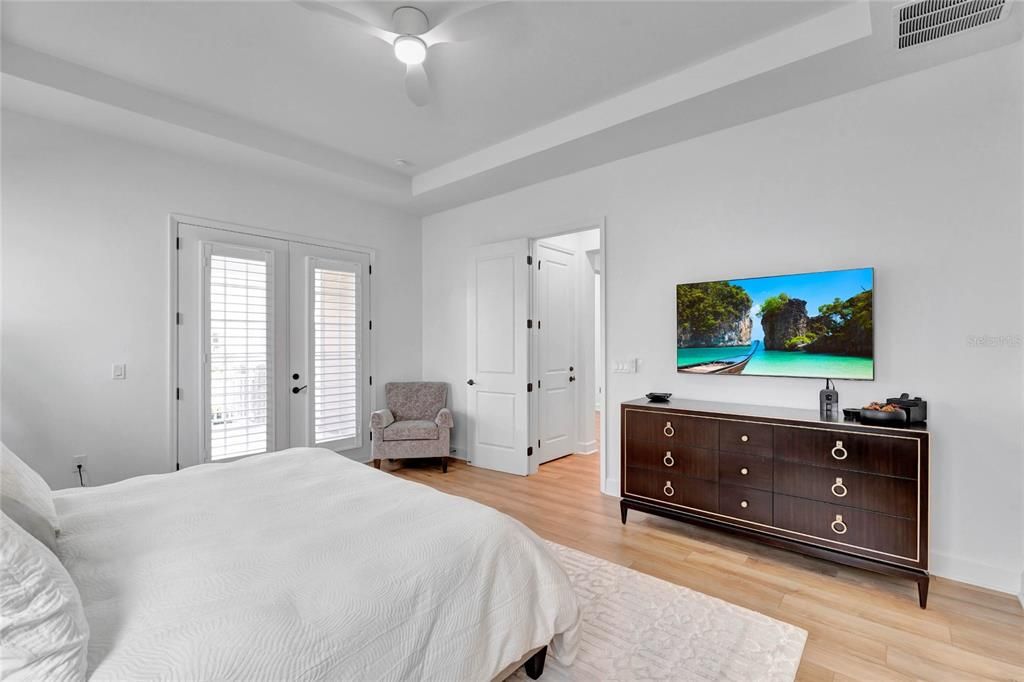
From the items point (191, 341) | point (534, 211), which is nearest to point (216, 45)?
point (191, 341)

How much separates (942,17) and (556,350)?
3724 millimetres

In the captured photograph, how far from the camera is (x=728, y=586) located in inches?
99.0

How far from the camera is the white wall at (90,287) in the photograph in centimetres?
309

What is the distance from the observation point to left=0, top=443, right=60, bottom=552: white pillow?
52.9 inches

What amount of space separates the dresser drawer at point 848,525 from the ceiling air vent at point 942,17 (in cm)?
252

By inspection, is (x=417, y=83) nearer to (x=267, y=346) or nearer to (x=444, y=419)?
(x=267, y=346)

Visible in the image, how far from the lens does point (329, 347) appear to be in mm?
4766

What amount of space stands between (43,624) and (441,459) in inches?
163

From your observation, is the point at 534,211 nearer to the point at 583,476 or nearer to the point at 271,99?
the point at 271,99

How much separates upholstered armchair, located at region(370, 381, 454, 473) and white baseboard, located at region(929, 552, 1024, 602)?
152 inches

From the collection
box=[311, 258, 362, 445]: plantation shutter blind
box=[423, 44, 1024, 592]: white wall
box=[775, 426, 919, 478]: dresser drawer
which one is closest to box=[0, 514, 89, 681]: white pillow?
box=[775, 426, 919, 478]: dresser drawer

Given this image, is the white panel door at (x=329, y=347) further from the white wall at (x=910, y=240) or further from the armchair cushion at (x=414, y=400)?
the white wall at (x=910, y=240)

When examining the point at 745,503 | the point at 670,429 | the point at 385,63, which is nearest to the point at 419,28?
the point at 385,63

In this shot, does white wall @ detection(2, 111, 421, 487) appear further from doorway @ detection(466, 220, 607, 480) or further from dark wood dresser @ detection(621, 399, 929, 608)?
dark wood dresser @ detection(621, 399, 929, 608)
